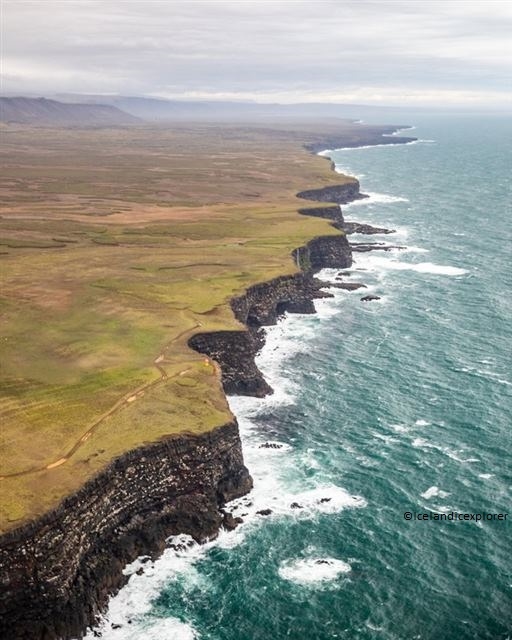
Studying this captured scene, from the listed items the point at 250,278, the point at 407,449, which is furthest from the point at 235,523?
the point at 250,278

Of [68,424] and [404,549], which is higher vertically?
[68,424]

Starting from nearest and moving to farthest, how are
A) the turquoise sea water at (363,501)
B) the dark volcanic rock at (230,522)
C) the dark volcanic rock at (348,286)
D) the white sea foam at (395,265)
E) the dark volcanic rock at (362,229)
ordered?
1. the turquoise sea water at (363,501)
2. the dark volcanic rock at (230,522)
3. the dark volcanic rock at (348,286)
4. the white sea foam at (395,265)
5. the dark volcanic rock at (362,229)

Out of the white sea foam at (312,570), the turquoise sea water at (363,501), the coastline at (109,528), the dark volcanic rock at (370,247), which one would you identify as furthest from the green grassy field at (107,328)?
the white sea foam at (312,570)

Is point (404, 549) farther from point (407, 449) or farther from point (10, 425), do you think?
point (10, 425)

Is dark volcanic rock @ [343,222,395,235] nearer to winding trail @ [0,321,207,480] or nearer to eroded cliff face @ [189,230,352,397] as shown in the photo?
eroded cliff face @ [189,230,352,397]

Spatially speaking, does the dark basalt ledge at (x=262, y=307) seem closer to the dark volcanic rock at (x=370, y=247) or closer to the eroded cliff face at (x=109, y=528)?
the dark volcanic rock at (x=370, y=247)

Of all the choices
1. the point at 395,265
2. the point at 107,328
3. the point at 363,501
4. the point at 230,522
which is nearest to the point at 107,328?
the point at 107,328
